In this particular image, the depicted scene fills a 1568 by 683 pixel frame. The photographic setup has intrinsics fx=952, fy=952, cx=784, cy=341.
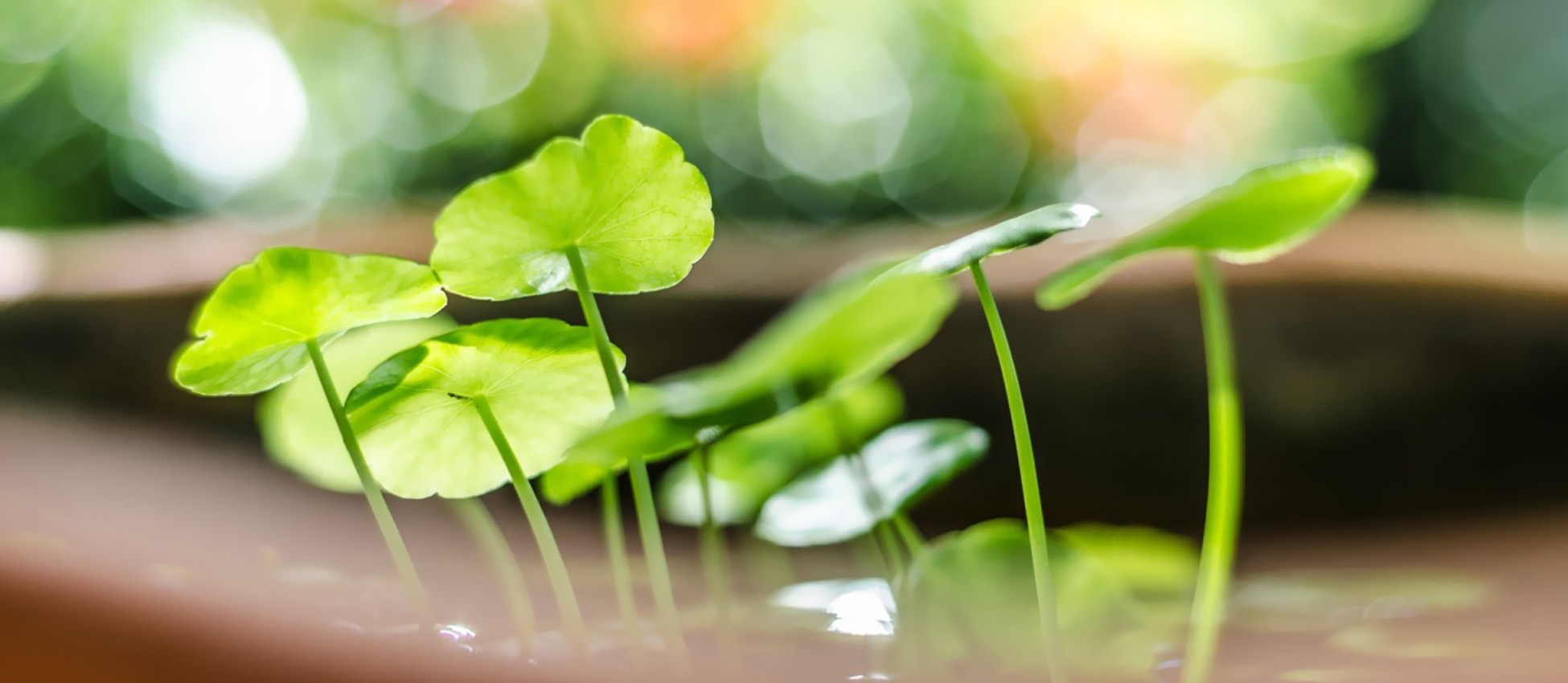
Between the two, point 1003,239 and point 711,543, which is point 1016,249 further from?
point 711,543

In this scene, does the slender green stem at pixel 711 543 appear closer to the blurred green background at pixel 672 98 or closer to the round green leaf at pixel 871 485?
the round green leaf at pixel 871 485

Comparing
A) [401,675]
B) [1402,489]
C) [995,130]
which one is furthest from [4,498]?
[995,130]

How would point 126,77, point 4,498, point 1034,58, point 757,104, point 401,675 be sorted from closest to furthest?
point 401,675
point 4,498
point 1034,58
point 126,77
point 757,104

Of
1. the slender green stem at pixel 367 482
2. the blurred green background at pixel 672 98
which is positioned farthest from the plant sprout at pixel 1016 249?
the blurred green background at pixel 672 98

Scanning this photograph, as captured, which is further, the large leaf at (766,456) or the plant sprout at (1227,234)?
the large leaf at (766,456)

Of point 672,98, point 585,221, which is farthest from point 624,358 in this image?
point 672,98

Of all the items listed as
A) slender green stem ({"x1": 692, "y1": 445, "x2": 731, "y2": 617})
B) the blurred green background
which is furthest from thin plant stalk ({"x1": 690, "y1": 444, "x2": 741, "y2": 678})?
the blurred green background

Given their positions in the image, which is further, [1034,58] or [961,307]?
[1034,58]

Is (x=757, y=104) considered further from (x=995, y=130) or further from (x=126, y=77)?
(x=126, y=77)

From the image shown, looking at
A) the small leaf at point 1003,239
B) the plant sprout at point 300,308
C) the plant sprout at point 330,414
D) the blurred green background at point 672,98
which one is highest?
the blurred green background at point 672,98
